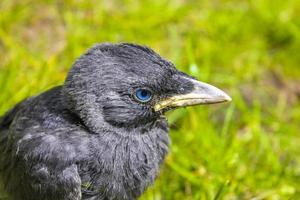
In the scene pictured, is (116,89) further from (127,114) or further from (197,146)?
(197,146)

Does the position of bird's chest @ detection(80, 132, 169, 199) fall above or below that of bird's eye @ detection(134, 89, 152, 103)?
below

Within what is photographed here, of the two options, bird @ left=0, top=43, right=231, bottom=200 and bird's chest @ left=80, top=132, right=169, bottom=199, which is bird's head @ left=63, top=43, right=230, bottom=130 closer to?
bird @ left=0, top=43, right=231, bottom=200

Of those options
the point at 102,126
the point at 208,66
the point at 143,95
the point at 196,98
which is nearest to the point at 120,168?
the point at 102,126

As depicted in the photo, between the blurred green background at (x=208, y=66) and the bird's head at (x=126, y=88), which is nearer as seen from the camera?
the bird's head at (x=126, y=88)

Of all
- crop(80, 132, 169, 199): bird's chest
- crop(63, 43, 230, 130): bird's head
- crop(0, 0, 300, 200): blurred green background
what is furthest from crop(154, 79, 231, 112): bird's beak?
crop(0, 0, 300, 200): blurred green background

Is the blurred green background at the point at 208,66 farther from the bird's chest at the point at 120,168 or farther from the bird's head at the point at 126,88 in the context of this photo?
the bird's head at the point at 126,88

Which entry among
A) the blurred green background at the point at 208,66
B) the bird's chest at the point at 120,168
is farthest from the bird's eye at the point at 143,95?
the blurred green background at the point at 208,66

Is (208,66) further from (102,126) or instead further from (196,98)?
(102,126)
